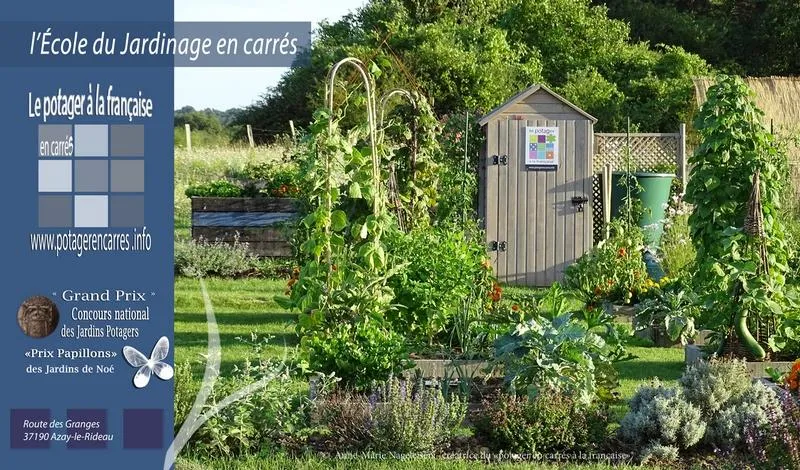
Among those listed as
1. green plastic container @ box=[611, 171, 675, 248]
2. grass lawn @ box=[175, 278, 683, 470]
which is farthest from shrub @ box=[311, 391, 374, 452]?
green plastic container @ box=[611, 171, 675, 248]

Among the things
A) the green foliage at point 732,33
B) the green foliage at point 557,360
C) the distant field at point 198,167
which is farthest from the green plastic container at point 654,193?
the green foliage at point 732,33

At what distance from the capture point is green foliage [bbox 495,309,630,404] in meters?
5.53

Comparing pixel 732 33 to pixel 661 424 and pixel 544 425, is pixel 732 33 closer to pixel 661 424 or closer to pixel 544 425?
pixel 661 424

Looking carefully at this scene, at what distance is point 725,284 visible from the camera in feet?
22.9

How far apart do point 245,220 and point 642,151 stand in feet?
17.7

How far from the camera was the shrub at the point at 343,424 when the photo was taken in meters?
5.30

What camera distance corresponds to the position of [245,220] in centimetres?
1266

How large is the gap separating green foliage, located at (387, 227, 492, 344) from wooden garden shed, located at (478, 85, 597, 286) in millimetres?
5016

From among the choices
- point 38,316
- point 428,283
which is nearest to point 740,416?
point 428,283

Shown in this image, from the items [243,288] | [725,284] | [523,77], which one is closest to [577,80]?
[523,77]

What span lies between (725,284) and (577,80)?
16.0 meters


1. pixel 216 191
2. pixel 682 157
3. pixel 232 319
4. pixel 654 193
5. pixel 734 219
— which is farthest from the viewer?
pixel 682 157

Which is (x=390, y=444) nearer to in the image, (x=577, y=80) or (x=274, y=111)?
(x=577, y=80)

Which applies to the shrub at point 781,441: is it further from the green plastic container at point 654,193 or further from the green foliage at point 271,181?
the green plastic container at point 654,193
